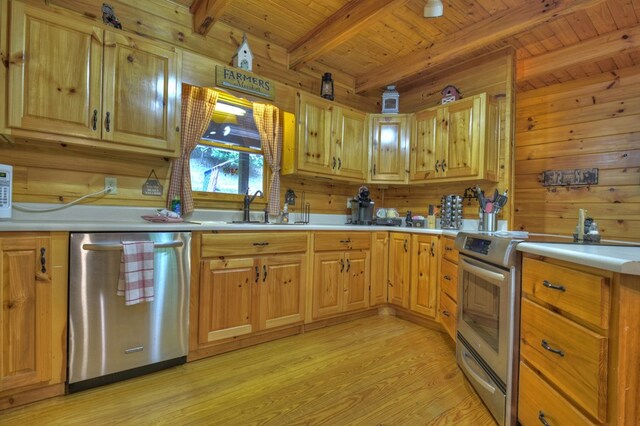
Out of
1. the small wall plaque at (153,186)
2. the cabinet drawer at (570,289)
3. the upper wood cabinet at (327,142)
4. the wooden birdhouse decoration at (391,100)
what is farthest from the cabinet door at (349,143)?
the cabinet drawer at (570,289)

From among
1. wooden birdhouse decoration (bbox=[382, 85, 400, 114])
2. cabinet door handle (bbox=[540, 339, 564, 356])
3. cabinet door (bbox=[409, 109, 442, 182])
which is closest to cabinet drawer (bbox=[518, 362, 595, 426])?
cabinet door handle (bbox=[540, 339, 564, 356])

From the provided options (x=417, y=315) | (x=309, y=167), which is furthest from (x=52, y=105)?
(x=417, y=315)

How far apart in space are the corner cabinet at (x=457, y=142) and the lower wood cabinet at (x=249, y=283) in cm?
162

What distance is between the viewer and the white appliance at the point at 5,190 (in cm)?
171

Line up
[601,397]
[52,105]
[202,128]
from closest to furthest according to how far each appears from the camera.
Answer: [601,397] < [52,105] < [202,128]

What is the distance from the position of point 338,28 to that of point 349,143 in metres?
1.10

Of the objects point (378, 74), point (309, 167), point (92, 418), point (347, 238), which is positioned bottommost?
point (92, 418)

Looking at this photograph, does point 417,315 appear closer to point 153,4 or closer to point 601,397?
point 601,397

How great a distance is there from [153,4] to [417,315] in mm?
3452

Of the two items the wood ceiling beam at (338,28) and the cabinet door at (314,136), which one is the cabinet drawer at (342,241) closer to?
the cabinet door at (314,136)

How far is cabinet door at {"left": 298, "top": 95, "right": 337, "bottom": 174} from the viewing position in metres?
2.97

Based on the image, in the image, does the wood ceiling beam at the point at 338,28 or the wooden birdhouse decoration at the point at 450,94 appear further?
the wooden birdhouse decoration at the point at 450,94

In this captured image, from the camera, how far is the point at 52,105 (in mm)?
1808

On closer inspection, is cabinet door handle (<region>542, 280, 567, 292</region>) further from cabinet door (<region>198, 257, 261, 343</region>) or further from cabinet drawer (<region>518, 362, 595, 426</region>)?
cabinet door (<region>198, 257, 261, 343</region>)
